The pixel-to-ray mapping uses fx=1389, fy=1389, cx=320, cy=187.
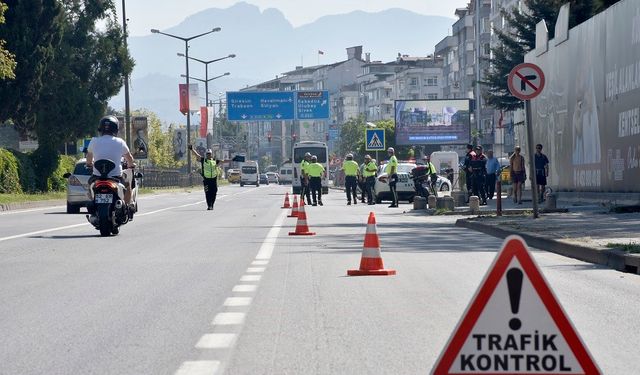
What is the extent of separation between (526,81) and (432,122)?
67213 millimetres

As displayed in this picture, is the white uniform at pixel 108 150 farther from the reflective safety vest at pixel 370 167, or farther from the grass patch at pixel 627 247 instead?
the reflective safety vest at pixel 370 167

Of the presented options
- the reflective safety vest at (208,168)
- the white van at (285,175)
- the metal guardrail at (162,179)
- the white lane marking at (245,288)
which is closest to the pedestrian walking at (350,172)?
the reflective safety vest at (208,168)

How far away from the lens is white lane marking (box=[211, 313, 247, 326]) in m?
10.2

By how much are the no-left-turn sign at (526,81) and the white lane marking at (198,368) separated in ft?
54.1

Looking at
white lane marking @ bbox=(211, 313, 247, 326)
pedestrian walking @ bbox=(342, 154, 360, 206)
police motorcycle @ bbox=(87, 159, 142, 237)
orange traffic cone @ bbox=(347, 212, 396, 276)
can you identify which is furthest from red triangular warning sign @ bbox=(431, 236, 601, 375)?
pedestrian walking @ bbox=(342, 154, 360, 206)

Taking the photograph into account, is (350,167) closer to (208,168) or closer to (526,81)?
(208,168)

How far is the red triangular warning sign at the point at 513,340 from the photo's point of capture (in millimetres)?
5668

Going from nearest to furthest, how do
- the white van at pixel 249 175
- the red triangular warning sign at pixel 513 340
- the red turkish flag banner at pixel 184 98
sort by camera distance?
the red triangular warning sign at pixel 513 340 → the red turkish flag banner at pixel 184 98 → the white van at pixel 249 175

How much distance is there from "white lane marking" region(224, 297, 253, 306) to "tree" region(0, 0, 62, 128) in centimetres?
4249

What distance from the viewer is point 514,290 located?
5734 millimetres

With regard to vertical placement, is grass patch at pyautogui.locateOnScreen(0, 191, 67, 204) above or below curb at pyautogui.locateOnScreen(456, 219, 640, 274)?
above

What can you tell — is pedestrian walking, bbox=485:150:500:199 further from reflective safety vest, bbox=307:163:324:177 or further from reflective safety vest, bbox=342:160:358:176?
reflective safety vest, bbox=307:163:324:177

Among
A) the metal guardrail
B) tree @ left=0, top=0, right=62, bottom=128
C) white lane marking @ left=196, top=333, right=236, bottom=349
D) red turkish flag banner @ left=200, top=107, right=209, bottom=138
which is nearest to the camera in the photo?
white lane marking @ left=196, top=333, right=236, bottom=349

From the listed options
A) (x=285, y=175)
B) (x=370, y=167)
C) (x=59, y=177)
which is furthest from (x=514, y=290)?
(x=285, y=175)
